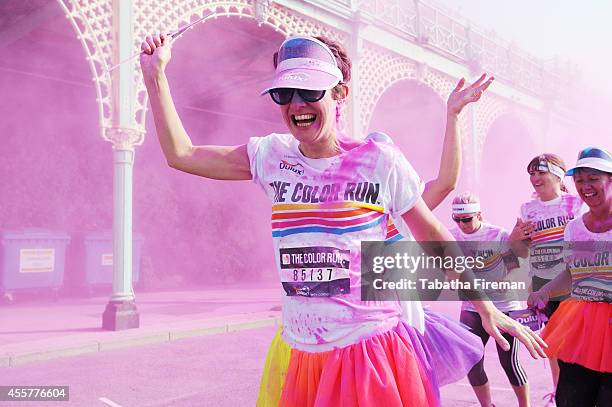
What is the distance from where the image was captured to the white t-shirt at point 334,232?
157 cm

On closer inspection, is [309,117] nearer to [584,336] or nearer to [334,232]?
[334,232]

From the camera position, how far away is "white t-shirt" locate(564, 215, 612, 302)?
2744 millimetres

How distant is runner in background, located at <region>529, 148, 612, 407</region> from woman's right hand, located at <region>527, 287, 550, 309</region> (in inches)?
7.4

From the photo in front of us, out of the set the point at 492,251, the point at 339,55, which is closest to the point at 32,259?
the point at 492,251

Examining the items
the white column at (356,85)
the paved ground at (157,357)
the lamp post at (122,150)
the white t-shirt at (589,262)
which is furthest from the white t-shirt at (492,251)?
the white column at (356,85)

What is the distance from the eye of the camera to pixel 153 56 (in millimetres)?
1780

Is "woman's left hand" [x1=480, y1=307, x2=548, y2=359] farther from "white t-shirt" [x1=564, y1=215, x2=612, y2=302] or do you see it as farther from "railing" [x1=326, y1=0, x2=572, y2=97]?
"railing" [x1=326, y1=0, x2=572, y2=97]

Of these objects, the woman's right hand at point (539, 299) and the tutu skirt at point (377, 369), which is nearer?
the tutu skirt at point (377, 369)

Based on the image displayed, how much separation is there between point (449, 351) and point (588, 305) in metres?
1.50

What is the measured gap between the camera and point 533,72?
1891 centimetres

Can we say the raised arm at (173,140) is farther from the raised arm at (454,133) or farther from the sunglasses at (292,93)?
the raised arm at (454,133)

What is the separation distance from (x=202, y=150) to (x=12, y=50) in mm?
11559

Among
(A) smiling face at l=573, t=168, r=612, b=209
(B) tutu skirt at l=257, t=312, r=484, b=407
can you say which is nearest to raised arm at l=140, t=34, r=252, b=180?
(B) tutu skirt at l=257, t=312, r=484, b=407

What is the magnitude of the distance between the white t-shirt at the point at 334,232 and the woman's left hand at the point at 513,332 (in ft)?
0.88
